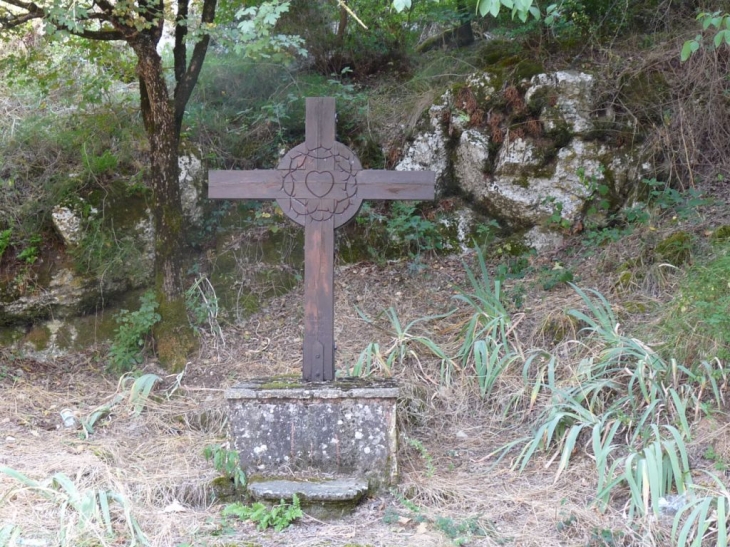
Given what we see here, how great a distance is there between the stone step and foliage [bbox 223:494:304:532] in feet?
0.18

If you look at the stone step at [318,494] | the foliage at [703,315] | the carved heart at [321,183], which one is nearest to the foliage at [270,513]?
the stone step at [318,494]

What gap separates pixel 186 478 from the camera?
13.0 feet

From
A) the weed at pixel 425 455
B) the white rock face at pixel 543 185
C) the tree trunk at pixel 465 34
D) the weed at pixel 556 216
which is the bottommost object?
the weed at pixel 425 455

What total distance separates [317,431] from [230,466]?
492mm

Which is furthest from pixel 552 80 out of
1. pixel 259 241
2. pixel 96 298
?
pixel 96 298

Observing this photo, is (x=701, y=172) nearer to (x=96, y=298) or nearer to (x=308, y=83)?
(x=308, y=83)

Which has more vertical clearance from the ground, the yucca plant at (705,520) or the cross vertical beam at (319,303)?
the cross vertical beam at (319,303)

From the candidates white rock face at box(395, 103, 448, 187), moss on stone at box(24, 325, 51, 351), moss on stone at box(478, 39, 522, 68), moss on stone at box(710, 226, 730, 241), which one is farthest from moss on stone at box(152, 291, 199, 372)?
moss on stone at box(710, 226, 730, 241)

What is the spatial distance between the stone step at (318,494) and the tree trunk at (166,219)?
2.37 meters

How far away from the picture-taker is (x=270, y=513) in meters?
3.46

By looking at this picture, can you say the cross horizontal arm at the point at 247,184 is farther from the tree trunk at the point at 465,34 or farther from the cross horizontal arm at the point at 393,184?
the tree trunk at the point at 465,34

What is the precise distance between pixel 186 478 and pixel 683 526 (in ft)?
8.26

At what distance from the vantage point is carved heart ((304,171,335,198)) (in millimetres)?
3971

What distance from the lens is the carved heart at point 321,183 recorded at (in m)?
3.97
